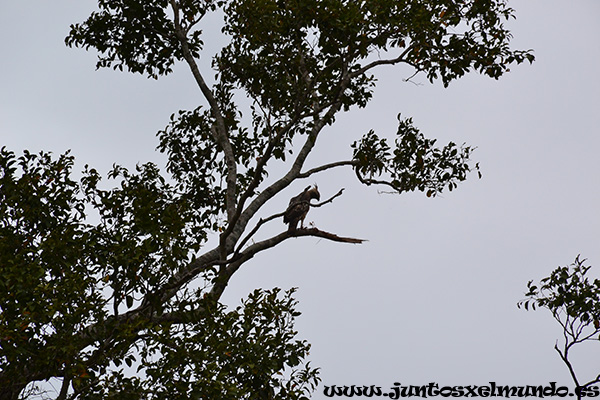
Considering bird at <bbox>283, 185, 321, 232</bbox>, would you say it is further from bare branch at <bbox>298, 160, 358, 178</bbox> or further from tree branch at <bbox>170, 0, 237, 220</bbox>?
tree branch at <bbox>170, 0, 237, 220</bbox>

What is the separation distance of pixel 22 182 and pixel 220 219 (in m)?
5.88

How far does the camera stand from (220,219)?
14977 mm

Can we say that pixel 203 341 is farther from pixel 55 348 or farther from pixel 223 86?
pixel 223 86

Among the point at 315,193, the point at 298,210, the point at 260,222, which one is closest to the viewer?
the point at 260,222

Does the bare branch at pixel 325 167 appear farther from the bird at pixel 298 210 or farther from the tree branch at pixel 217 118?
the tree branch at pixel 217 118

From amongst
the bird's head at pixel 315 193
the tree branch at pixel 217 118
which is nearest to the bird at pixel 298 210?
the bird's head at pixel 315 193

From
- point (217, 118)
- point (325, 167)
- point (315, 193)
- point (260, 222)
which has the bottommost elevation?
point (260, 222)

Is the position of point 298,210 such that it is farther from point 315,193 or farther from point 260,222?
point 260,222

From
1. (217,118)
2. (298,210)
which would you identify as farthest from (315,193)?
(217,118)

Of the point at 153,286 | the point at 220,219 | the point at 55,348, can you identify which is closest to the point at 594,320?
the point at 220,219

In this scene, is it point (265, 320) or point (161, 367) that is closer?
point (161, 367)

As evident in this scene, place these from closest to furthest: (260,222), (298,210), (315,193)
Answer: (260,222) < (298,210) < (315,193)

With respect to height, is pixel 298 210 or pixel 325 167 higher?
pixel 325 167

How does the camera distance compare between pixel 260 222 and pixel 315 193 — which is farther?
pixel 315 193
